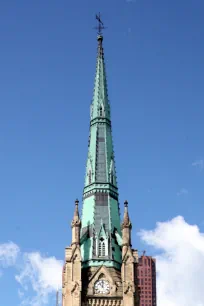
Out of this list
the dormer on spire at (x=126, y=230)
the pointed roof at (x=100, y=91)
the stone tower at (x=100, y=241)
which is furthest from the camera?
the pointed roof at (x=100, y=91)

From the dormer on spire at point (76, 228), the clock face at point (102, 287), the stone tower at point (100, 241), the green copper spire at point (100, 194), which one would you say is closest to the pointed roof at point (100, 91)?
the green copper spire at point (100, 194)

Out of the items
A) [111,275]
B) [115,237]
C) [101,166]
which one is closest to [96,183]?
[101,166]

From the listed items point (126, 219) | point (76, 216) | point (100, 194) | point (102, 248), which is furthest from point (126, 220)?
point (76, 216)

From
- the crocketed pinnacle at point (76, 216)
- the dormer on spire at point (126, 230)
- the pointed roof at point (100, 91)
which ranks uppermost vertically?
the pointed roof at point (100, 91)

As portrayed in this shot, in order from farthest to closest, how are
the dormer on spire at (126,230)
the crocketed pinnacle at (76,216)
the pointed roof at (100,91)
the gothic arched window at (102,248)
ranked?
1. the pointed roof at (100,91)
2. the crocketed pinnacle at (76,216)
3. the gothic arched window at (102,248)
4. the dormer on spire at (126,230)

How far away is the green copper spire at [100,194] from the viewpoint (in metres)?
79.5

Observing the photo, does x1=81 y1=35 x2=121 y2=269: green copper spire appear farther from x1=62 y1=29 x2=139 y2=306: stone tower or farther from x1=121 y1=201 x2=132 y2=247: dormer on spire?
x1=121 y1=201 x2=132 y2=247: dormer on spire

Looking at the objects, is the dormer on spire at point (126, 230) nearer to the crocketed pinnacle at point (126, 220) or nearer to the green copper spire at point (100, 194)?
the crocketed pinnacle at point (126, 220)

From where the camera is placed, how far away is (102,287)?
2995 inches

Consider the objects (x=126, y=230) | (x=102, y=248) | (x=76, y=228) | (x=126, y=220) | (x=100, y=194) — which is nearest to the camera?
(x=76, y=228)

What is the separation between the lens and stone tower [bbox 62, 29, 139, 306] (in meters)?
75.0

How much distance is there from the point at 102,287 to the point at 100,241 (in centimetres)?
628

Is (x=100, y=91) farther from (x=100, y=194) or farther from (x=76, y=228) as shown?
(x=76, y=228)

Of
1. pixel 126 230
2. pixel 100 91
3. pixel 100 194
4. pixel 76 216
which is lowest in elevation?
pixel 126 230
